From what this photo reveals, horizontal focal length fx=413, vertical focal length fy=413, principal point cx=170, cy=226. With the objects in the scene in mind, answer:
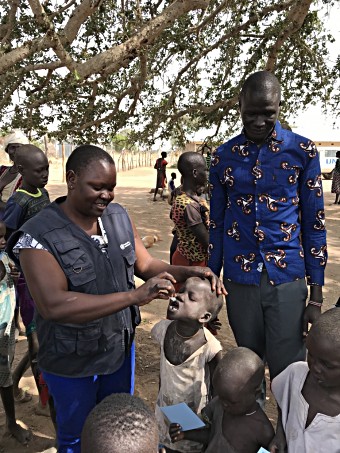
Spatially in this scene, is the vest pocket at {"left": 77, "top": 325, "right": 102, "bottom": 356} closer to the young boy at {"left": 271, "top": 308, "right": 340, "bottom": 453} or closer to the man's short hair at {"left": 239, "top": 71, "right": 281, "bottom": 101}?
the young boy at {"left": 271, "top": 308, "right": 340, "bottom": 453}

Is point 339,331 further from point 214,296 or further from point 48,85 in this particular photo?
point 48,85

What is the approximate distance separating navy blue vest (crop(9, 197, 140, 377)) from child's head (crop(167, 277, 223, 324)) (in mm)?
261

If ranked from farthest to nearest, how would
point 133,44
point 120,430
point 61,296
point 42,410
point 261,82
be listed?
1. point 133,44
2. point 42,410
3. point 261,82
4. point 61,296
5. point 120,430

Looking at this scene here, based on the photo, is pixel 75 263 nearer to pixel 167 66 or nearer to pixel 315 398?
pixel 315 398

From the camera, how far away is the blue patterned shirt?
2.02 metres

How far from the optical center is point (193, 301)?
80.7 inches

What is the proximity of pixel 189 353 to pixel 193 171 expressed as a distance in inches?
61.5

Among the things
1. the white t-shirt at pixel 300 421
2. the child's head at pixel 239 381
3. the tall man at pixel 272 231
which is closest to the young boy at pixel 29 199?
the tall man at pixel 272 231

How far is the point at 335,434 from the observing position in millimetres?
1633

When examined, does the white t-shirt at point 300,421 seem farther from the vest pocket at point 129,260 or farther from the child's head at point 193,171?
the child's head at point 193,171

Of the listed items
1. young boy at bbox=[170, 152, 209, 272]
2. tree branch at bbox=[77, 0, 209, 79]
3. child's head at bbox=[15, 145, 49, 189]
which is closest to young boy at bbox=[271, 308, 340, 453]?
young boy at bbox=[170, 152, 209, 272]

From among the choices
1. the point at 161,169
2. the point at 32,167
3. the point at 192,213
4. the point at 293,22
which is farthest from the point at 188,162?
the point at 161,169

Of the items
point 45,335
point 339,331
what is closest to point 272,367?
point 339,331

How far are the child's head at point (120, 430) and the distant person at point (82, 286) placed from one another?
1.43 feet
